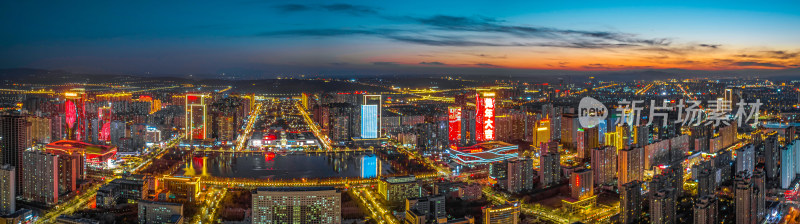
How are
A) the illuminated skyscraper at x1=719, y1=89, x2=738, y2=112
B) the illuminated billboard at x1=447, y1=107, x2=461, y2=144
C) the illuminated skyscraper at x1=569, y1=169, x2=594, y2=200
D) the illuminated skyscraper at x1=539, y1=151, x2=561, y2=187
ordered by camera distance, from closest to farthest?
the illuminated skyscraper at x1=569, y1=169, x2=594, y2=200, the illuminated skyscraper at x1=539, y1=151, x2=561, y2=187, the illuminated billboard at x1=447, y1=107, x2=461, y2=144, the illuminated skyscraper at x1=719, y1=89, x2=738, y2=112

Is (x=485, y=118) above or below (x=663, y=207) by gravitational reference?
above

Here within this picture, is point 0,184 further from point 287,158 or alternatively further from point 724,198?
point 724,198

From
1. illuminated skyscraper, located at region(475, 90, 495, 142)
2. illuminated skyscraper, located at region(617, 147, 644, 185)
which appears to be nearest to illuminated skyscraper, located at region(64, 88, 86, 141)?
illuminated skyscraper, located at region(475, 90, 495, 142)

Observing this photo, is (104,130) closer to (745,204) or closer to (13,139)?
(13,139)

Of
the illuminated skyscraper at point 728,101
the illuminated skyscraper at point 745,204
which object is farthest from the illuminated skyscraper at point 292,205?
the illuminated skyscraper at point 728,101

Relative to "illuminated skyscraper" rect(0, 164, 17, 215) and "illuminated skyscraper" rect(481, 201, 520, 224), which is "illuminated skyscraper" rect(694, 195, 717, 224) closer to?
"illuminated skyscraper" rect(481, 201, 520, 224)

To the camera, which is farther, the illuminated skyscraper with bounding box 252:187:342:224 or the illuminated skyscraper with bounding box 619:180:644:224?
the illuminated skyscraper with bounding box 619:180:644:224

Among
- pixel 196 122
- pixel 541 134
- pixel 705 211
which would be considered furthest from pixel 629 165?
pixel 196 122

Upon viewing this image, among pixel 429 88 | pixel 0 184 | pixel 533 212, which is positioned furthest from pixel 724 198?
pixel 429 88
